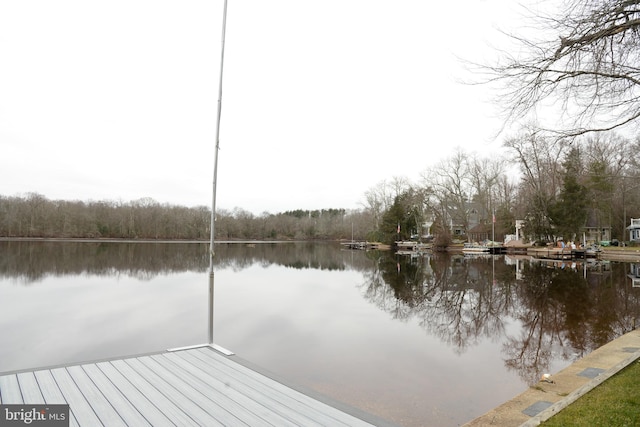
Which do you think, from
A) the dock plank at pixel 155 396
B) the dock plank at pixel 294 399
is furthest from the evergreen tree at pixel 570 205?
the dock plank at pixel 155 396

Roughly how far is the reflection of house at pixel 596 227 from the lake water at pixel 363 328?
3064 cm

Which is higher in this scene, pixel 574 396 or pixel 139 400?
pixel 139 400

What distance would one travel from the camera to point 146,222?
269ft

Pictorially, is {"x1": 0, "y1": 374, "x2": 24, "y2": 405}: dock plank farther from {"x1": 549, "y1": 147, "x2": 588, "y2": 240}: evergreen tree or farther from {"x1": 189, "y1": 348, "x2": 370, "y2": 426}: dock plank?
{"x1": 549, "y1": 147, "x2": 588, "y2": 240}: evergreen tree

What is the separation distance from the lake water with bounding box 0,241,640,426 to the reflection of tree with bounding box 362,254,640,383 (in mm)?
44

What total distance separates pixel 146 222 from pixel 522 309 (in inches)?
3202

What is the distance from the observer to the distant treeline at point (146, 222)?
71750 millimetres

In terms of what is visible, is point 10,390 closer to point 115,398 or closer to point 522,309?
point 115,398

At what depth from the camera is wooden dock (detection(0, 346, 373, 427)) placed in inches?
129

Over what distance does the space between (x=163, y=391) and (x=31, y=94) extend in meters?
17.1

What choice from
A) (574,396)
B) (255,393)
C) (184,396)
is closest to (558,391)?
(574,396)

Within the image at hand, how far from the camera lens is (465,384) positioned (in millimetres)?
6270

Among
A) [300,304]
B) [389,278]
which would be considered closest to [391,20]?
[300,304]

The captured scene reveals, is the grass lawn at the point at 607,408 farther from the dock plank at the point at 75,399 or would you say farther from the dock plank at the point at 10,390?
the dock plank at the point at 10,390
